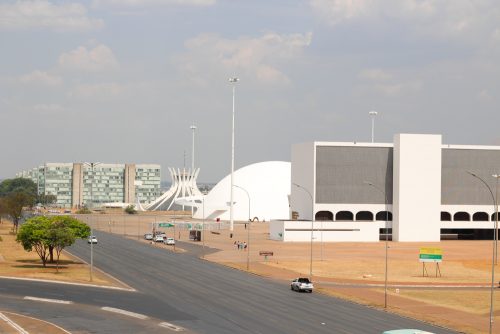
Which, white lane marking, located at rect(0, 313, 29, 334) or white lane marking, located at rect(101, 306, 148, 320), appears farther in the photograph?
white lane marking, located at rect(101, 306, 148, 320)

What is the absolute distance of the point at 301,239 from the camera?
456 feet

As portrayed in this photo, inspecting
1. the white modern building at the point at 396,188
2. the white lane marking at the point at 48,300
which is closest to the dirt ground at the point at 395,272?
the white modern building at the point at 396,188

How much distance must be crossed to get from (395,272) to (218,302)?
115 ft

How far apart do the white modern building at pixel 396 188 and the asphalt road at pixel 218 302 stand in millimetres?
61108

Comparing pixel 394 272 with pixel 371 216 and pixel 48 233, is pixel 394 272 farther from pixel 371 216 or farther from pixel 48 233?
pixel 371 216

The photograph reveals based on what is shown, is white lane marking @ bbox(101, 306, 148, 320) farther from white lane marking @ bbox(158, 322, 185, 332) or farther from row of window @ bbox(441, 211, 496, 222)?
row of window @ bbox(441, 211, 496, 222)

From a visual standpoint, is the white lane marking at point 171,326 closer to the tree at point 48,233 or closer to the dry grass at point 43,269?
the dry grass at point 43,269

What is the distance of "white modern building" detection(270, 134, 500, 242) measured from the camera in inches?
5674

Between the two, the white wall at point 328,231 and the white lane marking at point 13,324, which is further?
the white wall at point 328,231

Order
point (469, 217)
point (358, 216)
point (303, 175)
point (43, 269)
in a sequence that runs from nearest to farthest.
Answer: point (43, 269) → point (303, 175) → point (358, 216) → point (469, 217)

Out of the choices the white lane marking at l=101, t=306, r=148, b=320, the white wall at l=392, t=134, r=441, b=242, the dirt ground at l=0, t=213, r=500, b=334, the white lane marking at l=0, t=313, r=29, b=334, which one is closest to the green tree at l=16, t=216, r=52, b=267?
the dirt ground at l=0, t=213, r=500, b=334

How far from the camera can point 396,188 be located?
476 ft

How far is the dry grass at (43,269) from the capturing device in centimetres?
7262

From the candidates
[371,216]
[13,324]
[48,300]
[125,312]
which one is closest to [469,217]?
[371,216]
